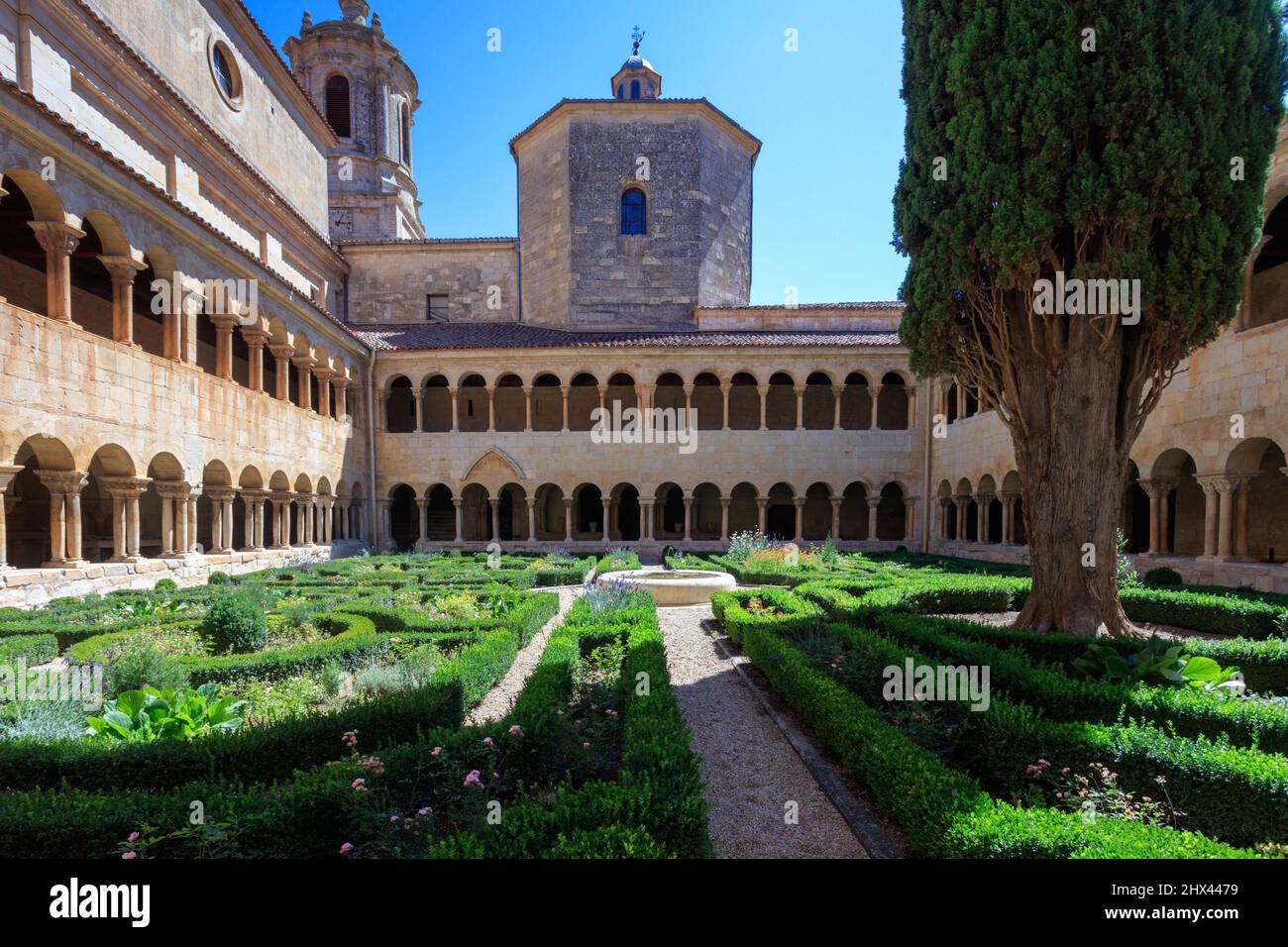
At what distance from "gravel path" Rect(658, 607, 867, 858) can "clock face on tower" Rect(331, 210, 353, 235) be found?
30300 millimetres

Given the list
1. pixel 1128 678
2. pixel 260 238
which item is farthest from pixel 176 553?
pixel 1128 678

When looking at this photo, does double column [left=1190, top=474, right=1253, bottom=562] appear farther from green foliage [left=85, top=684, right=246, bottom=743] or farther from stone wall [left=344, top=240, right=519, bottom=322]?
stone wall [left=344, top=240, right=519, bottom=322]

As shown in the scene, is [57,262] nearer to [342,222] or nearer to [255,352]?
[255,352]

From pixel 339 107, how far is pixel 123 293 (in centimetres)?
2338

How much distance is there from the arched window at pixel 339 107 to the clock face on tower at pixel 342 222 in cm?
351

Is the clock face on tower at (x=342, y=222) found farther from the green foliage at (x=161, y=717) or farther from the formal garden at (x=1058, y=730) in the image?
the green foliage at (x=161, y=717)

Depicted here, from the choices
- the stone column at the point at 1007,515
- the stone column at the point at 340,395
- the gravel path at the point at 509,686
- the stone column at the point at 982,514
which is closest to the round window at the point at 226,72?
the stone column at the point at 340,395

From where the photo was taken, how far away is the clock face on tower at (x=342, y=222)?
29.5 metres

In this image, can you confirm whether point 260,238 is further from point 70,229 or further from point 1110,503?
point 1110,503

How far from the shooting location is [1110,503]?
717cm

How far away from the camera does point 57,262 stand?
977 centimetres

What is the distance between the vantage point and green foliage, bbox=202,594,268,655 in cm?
713

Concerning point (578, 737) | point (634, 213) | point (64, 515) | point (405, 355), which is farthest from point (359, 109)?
point (578, 737)

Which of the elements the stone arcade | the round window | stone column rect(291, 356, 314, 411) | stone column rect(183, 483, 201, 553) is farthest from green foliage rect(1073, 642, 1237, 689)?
the round window
